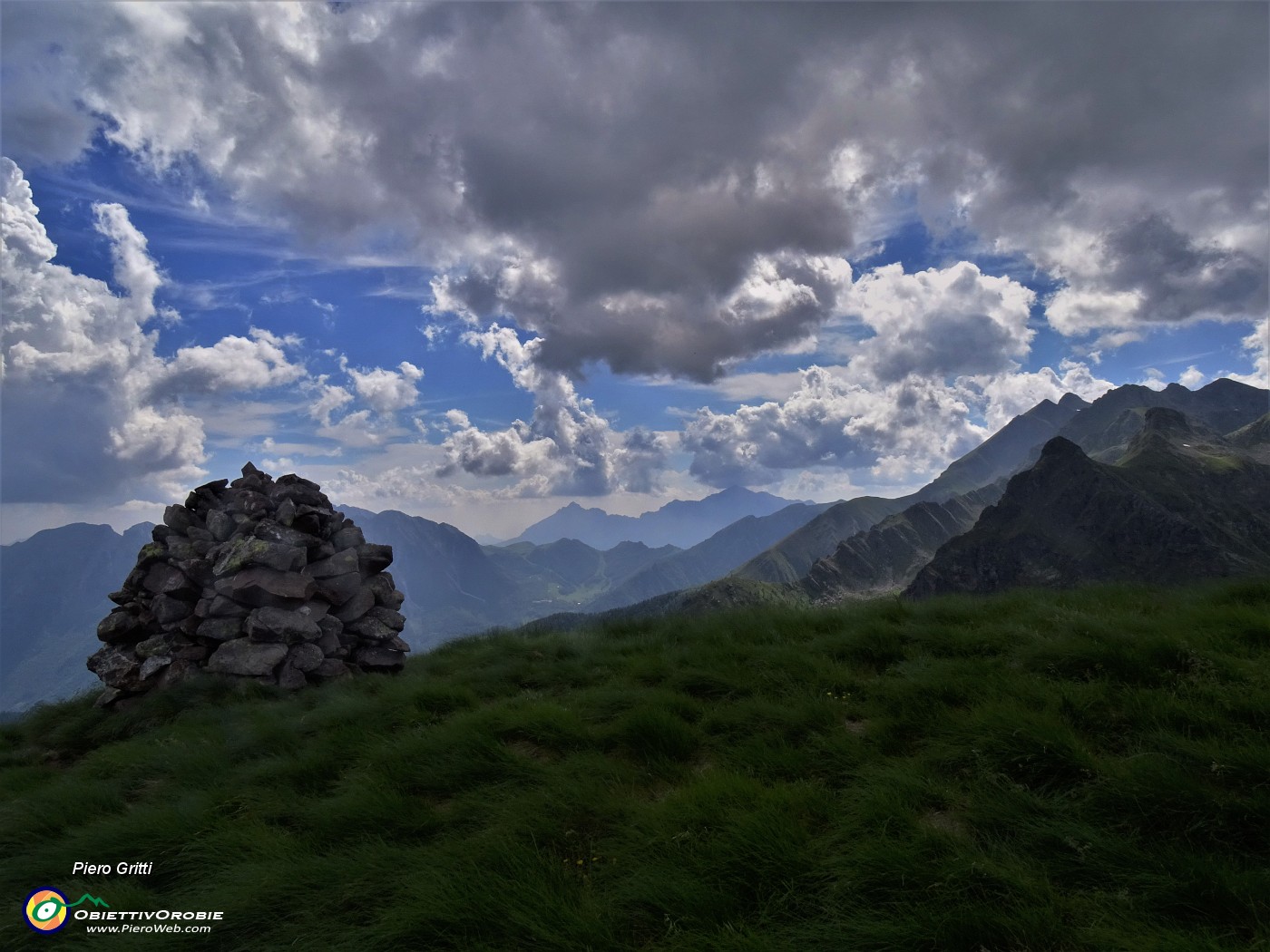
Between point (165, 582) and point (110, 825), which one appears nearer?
point (110, 825)

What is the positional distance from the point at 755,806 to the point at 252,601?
16.0 metres

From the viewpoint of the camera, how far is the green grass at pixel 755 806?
4.75m

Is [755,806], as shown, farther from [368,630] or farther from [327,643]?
[368,630]

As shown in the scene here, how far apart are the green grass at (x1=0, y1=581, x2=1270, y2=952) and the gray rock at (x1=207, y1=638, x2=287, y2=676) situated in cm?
427

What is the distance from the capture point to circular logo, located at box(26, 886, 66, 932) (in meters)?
6.00

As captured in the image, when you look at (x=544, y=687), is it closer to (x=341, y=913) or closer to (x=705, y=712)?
(x=705, y=712)

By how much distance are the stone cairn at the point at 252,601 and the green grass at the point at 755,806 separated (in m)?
4.73

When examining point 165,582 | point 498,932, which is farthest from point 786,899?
point 165,582

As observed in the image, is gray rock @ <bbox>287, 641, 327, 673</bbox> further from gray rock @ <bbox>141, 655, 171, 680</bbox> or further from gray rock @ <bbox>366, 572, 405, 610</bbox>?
gray rock @ <bbox>141, 655, 171, 680</bbox>

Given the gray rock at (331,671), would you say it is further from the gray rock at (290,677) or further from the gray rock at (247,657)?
the gray rock at (247,657)

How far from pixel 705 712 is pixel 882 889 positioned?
4230 mm

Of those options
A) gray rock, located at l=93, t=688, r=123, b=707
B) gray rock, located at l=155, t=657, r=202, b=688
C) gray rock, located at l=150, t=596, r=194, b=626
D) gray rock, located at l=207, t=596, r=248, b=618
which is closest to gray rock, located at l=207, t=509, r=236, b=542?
gray rock, located at l=150, t=596, r=194, b=626

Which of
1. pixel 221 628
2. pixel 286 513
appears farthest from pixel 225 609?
pixel 286 513

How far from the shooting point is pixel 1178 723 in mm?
6590
